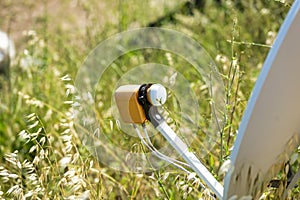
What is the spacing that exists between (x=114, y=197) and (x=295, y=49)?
1.23m

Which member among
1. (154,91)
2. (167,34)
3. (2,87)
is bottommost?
(2,87)

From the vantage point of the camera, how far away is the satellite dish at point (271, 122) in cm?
131

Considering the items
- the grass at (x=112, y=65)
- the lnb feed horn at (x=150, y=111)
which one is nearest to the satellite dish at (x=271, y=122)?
the lnb feed horn at (x=150, y=111)

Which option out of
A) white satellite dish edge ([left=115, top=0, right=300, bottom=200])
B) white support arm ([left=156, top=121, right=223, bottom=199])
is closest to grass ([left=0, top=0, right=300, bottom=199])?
white support arm ([left=156, top=121, right=223, bottom=199])

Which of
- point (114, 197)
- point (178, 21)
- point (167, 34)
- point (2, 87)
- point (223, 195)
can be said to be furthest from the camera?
point (178, 21)

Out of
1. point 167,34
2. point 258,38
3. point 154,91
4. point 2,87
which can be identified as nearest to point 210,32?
point 258,38

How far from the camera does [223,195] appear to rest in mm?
1556

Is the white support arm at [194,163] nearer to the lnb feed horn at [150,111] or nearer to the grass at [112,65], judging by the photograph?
the lnb feed horn at [150,111]

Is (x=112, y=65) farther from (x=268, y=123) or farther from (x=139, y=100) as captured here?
(x=268, y=123)

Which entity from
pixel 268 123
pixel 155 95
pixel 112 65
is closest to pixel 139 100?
pixel 155 95

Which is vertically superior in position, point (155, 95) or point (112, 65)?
point (155, 95)

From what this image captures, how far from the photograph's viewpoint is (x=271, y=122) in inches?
55.7

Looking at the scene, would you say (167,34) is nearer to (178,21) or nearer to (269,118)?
(178,21)

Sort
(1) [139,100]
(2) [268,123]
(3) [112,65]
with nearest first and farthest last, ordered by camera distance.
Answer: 1. (2) [268,123]
2. (1) [139,100]
3. (3) [112,65]
